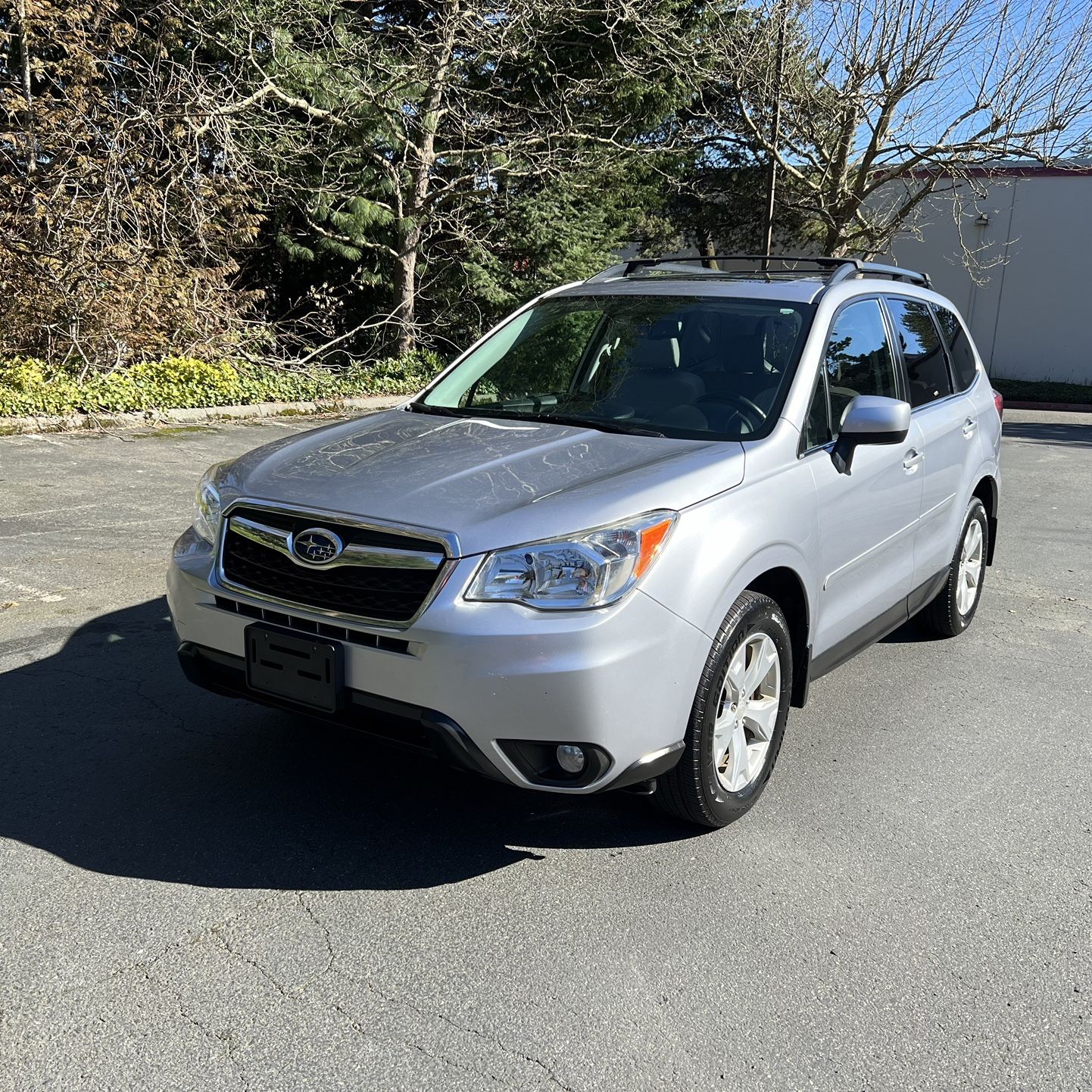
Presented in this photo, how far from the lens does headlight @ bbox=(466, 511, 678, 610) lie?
9.87 feet

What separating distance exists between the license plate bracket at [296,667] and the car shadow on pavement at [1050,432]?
47.2 ft

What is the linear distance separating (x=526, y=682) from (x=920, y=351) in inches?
120

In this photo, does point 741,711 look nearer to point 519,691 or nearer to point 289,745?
point 519,691

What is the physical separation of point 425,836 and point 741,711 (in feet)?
3.56

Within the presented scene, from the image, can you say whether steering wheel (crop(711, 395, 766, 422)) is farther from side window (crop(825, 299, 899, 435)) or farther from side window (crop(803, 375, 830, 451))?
side window (crop(825, 299, 899, 435))

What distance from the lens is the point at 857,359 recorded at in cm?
442

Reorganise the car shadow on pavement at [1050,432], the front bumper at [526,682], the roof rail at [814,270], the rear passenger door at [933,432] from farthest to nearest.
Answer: the car shadow on pavement at [1050,432], the rear passenger door at [933,432], the roof rail at [814,270], the front bumper at [526,682]

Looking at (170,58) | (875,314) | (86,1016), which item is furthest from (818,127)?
(86,1016)

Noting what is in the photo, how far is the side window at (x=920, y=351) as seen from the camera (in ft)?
16.1

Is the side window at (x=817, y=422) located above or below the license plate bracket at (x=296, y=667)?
above

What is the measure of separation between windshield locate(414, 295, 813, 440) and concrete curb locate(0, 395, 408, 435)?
6.60 meters

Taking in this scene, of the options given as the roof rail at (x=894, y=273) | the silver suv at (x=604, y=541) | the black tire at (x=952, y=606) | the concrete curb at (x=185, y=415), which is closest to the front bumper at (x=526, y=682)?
the silver suv at (x=604, y=541)

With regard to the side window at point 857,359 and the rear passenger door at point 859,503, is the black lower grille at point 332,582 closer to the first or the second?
the rear passenger door at point 859,503

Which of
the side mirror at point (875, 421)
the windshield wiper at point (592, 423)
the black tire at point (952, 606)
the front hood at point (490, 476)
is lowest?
the black tire at point (952, 606)
